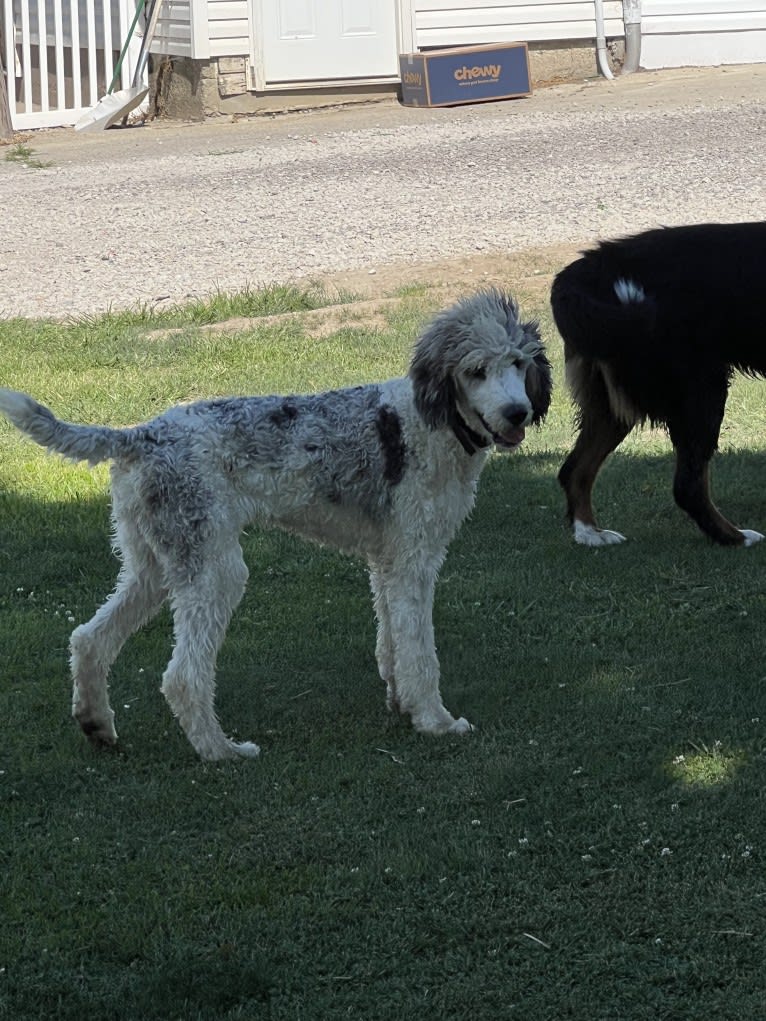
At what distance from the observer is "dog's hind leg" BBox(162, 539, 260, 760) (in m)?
4.52

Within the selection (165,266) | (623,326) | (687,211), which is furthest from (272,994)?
(687,211)

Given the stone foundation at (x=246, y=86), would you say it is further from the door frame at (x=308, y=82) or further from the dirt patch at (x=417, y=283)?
the dirt patch at (x=417, y=283)

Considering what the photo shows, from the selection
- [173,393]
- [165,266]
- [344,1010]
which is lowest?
[344,1010]

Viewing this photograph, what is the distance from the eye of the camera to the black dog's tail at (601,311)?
20.2ft

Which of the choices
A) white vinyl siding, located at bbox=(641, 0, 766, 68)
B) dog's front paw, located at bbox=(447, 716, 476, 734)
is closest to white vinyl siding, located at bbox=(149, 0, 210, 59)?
white vinyl siding, located at bbox=(641, 0, 766, 68)

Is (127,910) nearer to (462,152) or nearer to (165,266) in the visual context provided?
(165,266)

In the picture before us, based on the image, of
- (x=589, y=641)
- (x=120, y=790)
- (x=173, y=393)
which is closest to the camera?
(x=120, y=790)

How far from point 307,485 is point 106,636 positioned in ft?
2.59

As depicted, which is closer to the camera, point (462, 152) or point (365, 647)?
point (365, 647)

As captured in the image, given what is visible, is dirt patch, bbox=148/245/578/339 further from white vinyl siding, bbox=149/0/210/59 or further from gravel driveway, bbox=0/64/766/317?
white vinyl siding, bbox=149/0/210/59

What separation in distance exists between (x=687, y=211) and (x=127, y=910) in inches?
361

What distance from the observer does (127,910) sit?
12.6 ft

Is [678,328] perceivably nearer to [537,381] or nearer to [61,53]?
[537,381]

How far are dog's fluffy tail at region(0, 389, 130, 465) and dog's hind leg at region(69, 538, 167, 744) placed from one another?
1.15 feet
